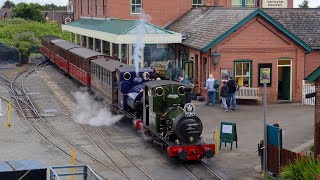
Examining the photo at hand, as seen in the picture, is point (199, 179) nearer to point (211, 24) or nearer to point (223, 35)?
point (223, 35)

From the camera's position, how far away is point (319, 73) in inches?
631

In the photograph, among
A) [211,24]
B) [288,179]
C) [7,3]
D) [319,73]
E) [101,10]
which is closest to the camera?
[288,179]

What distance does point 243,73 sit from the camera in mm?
28672

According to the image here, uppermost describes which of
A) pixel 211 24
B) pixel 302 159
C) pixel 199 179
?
pixel 211 24

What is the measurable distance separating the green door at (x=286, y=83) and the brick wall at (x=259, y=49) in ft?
1.12

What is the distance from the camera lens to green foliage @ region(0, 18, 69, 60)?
169ft

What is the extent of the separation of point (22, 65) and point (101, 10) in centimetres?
1078

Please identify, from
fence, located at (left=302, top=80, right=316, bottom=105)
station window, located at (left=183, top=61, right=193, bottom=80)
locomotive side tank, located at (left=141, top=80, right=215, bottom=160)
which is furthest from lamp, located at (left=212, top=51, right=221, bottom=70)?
locomotive side tank, located at (left=141, top=80, right=215, bottom=160)

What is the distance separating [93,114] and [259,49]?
8.77 m

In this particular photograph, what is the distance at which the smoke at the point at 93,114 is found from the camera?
→ 24438mm

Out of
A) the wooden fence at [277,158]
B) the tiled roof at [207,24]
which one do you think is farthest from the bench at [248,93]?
the wooden fence at [277,158]

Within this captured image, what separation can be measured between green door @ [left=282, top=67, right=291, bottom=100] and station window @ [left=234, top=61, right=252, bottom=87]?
6.42 ft

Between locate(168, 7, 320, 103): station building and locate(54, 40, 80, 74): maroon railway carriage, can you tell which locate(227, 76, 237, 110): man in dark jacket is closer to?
locate(168, 7, 320, 103): station building

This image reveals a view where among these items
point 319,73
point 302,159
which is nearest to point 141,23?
point 319,73
